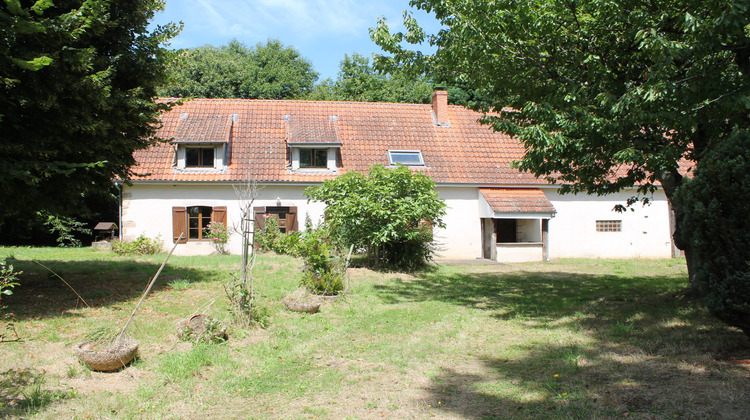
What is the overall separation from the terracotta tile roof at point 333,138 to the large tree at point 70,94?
8646mm

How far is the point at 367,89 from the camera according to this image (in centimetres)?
3338

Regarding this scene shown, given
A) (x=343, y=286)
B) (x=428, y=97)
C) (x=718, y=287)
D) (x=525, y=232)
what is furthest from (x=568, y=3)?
(x=428, y=97)

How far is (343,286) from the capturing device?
10578 mm

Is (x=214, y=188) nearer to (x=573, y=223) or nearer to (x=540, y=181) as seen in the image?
(x=540, y=181)

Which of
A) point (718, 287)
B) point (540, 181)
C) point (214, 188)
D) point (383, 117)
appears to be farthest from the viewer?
point (383, 117)

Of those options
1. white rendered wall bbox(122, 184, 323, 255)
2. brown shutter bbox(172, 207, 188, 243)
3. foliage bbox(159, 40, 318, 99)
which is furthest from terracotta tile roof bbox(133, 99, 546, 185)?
foliage bbox(159, 40, 318, 99)

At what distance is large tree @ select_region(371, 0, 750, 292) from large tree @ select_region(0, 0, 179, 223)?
4110 millimetres

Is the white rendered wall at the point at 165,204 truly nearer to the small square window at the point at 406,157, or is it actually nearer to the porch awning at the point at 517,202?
the small square window at the point at 406,157

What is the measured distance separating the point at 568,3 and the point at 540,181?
13.1 meters

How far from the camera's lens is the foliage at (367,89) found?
32.6 metres

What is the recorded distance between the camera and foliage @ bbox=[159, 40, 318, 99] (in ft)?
100.0

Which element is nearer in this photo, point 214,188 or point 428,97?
point 214,188

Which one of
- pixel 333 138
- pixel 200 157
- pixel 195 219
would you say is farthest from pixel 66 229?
pixel 333 138

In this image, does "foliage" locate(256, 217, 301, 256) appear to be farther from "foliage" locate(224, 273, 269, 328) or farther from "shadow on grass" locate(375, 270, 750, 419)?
"foliage" locate(224, 273, 269, 328)
